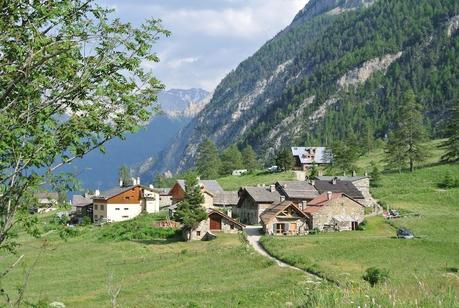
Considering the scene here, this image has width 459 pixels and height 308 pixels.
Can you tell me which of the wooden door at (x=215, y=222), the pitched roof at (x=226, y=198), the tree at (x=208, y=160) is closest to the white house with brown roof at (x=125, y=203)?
the pitched roof at (x=226, y=198)

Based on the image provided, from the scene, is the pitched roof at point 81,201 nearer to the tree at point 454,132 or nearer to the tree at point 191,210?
the tree at point 191,210

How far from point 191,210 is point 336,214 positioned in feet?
62.1

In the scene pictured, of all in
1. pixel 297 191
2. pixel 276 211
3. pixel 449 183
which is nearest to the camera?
pixel 276 211

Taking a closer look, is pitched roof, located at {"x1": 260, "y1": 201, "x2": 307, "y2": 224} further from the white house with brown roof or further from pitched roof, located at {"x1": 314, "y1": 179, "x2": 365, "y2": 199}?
the white house with brown roof

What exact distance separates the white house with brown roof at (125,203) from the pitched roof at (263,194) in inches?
999

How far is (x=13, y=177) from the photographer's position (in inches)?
389

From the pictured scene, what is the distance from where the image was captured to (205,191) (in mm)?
88500

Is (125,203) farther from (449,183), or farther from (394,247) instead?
(394,247)

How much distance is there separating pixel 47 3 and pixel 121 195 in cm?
8912

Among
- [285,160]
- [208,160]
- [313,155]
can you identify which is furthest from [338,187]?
[208,160]

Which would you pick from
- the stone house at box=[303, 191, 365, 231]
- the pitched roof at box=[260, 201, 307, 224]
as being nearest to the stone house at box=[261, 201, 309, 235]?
the pitched roof at box=[260, 201, 307, 224]

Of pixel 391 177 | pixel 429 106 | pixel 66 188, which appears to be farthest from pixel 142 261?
pixel 429 106

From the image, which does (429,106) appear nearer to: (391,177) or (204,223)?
(391,177)

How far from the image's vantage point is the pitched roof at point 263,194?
77250mm
